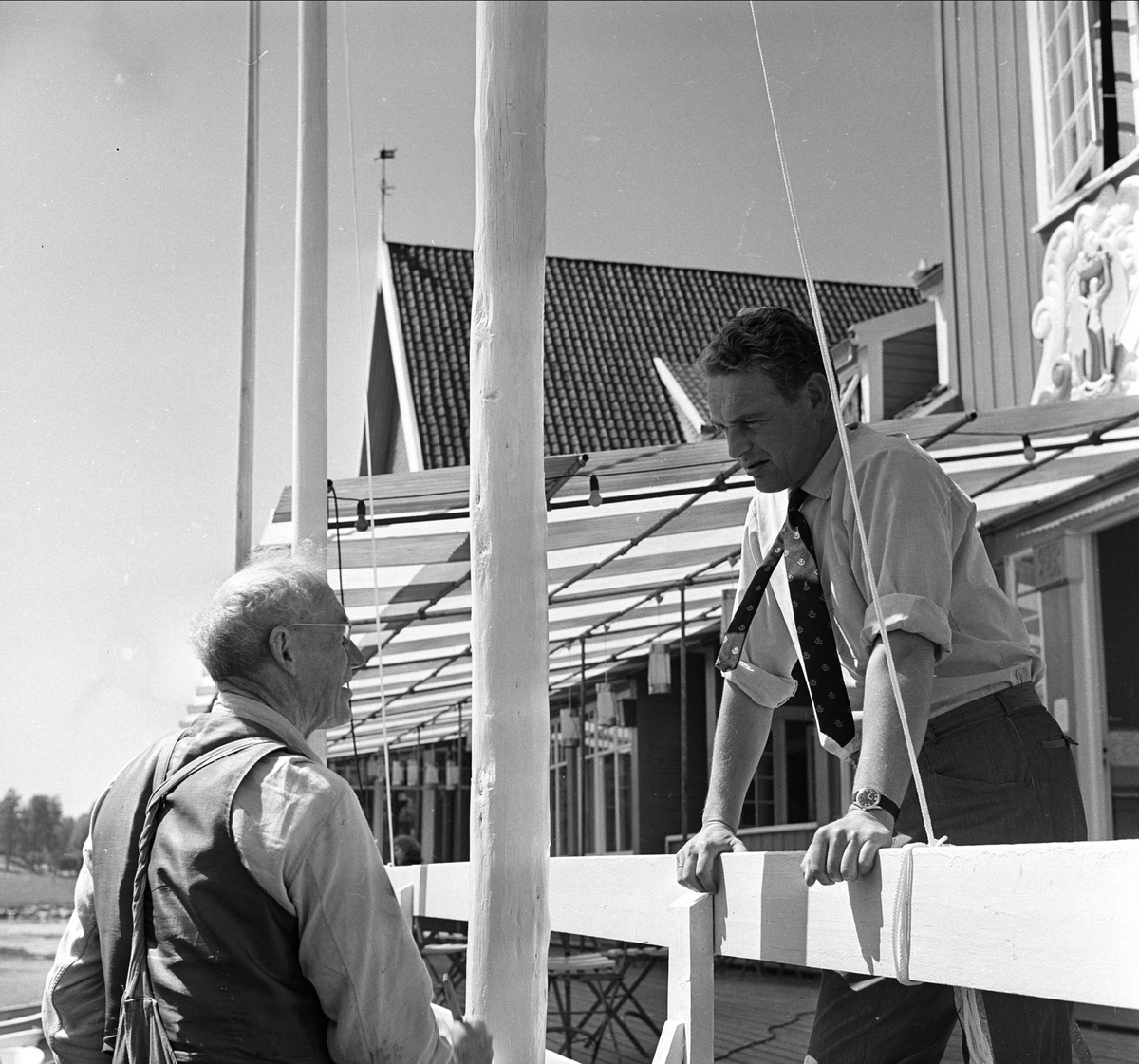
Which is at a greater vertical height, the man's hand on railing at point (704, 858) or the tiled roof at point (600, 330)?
the tiled roof at point (600, 330)

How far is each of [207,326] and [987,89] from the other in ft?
24.0

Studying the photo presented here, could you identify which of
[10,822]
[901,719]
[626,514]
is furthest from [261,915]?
[10,822]

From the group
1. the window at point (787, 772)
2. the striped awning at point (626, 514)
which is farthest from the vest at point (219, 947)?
the window at point (787, 772)

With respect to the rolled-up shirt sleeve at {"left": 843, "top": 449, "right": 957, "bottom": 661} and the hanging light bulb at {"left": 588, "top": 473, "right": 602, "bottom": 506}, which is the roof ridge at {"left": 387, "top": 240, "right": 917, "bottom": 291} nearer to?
the hanging light bulb at {"left": 588, "top": 473, "right": 602, "bottom": 506}

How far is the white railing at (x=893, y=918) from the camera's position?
115cm

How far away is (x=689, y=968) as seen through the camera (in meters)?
1.86

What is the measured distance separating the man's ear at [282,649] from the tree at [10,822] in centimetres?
1340

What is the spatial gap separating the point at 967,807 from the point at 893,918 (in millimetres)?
543

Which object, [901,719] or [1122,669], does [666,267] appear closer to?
[1122,669]

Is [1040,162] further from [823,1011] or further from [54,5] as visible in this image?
[54,5]

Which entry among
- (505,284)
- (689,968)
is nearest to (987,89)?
(505,284)

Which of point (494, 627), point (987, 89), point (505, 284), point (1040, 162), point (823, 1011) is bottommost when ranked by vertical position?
point (823, 1011)

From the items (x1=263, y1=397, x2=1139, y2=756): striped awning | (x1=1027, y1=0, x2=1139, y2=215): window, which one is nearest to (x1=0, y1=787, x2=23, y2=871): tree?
(x1=263, y1=397, x2=1139, y2=756): striped awning

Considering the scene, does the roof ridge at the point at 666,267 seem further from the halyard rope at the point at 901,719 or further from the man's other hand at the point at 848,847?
the man's other hand at the point at 848,847
